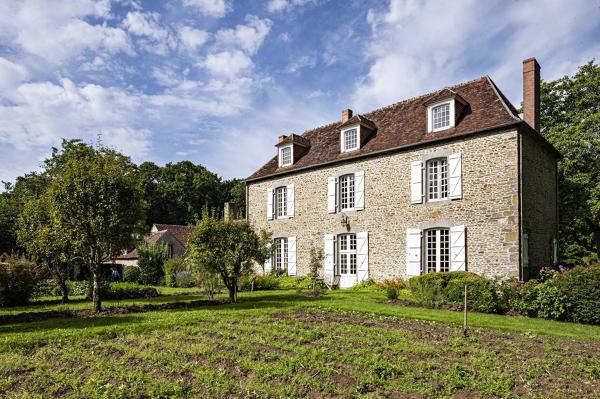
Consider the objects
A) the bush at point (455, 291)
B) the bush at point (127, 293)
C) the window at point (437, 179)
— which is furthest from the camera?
the window at point (437, 179)

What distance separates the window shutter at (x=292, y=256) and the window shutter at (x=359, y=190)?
4307 millimetres

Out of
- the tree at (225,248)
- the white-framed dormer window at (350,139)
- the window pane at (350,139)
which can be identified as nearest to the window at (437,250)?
the white-framed dormer window at (350,139)

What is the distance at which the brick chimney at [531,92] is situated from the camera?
A: 1583cm

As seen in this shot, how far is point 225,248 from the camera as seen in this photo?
1334 cm

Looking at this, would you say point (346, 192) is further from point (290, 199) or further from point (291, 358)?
point (291, 358)

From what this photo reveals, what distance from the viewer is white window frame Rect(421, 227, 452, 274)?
15.7 meters

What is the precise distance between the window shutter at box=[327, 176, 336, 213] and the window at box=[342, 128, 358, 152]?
1.58m

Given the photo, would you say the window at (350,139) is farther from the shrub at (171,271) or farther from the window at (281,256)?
the shrub at (171,271)

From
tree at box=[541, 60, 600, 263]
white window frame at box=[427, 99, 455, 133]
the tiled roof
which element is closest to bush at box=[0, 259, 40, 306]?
the tiled roof

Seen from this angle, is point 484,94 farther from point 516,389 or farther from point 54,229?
point 54,229

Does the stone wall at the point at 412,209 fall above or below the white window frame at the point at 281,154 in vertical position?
below

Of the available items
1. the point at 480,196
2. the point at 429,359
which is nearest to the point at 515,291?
the point at 480,196

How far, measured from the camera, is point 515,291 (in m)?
11.6

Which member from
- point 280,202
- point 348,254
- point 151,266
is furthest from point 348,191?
point 151,266
